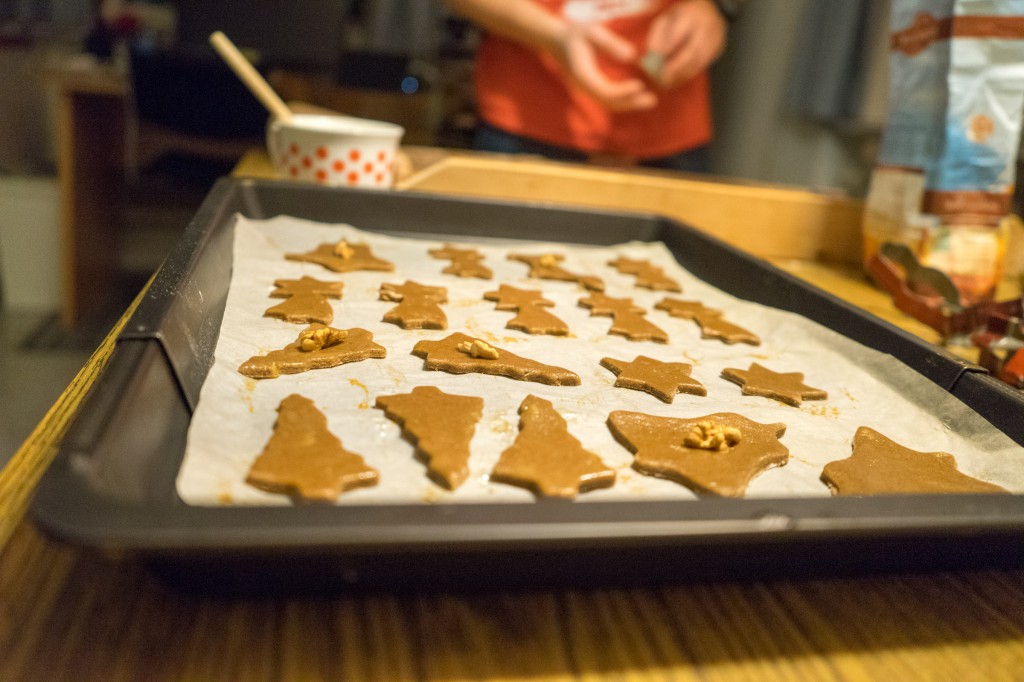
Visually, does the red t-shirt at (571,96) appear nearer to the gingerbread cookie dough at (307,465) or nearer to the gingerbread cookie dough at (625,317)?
the gingerbread cookie dough at (625,317)

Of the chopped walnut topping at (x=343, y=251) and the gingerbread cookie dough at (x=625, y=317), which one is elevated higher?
the chopped walnut topping at (x=343, y=251)

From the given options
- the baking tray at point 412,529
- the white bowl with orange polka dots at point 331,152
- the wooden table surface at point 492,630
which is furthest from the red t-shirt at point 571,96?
the wooden table surface at point 492,630

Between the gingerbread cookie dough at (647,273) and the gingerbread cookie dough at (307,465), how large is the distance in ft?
2.34

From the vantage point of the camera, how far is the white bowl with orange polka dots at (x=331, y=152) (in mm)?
1283

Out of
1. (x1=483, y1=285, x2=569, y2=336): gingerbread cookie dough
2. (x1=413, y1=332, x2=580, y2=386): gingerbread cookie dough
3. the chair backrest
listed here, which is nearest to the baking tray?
(x1=413, y1=332, x2=580, y2=386): gingerbread cookie dough

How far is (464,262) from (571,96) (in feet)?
3.06

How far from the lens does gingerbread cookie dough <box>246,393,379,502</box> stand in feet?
1.72

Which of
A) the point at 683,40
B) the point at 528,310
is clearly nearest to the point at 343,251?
the point at 528,310

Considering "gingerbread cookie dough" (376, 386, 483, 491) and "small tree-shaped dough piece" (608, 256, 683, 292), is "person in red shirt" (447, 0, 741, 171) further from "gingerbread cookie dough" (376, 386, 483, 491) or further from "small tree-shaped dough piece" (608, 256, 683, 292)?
"gingerbread cookie dough" (376, 386, 483, 491)

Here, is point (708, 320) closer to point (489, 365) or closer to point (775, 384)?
point (775, 384)

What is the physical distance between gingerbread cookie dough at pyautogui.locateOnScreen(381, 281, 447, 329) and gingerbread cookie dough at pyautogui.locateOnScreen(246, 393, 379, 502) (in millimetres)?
315

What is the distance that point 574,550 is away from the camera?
455 millimetres

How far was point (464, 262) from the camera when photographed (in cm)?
118

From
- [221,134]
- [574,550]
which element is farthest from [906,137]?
[221,134]
